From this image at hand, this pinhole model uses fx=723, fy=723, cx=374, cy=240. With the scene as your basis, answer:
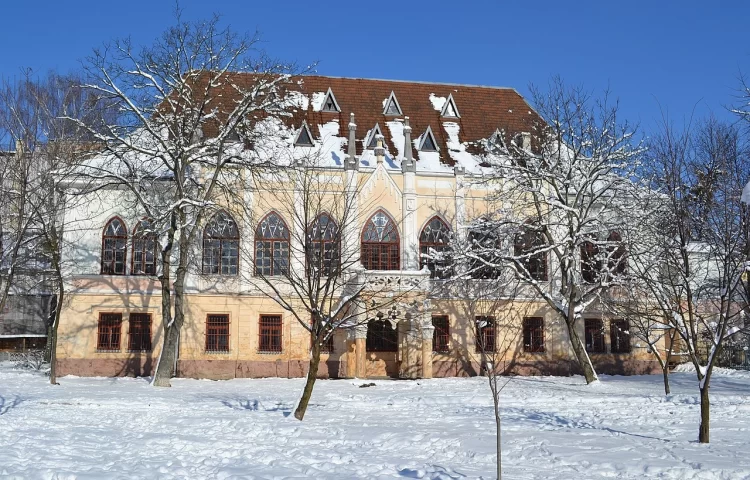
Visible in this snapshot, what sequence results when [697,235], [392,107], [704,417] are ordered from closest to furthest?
[704,417], [697,235], [392,107]

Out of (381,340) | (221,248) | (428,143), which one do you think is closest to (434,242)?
(381,340)

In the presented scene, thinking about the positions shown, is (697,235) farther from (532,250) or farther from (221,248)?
(221,248)

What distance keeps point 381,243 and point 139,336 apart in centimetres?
991

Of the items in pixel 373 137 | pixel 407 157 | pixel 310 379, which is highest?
pixel 373 137

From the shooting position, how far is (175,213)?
75.6 ft

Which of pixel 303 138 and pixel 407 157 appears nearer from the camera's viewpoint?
pixel 407 157

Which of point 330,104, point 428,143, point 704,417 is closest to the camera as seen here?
point 704,417

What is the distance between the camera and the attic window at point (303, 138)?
3014 cm

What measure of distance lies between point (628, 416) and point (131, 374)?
18025mm

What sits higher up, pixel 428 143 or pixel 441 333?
pixel 428 143

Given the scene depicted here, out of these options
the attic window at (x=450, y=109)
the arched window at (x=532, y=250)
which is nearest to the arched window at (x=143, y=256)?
the arched window at (x=532, y=250)

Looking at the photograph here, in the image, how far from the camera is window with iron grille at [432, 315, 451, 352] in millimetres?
28547

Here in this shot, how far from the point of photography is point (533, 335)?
29328 millimetres

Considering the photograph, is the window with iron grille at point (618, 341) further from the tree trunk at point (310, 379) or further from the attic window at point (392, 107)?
the tree trunk at point (310, 379)
